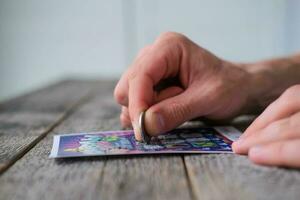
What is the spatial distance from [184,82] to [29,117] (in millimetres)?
415

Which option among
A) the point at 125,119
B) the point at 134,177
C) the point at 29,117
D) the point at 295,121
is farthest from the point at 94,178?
the point at 29,117

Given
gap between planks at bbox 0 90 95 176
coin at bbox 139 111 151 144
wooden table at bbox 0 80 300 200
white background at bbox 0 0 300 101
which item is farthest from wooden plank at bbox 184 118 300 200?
white background at bbox 0 0 300 101

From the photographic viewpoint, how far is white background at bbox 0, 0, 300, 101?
12.2ft

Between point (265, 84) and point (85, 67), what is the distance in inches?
123

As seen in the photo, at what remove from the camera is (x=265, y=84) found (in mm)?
904

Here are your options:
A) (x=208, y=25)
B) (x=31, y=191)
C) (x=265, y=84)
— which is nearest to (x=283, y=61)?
(x=265, y=84)

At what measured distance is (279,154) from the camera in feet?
1.72

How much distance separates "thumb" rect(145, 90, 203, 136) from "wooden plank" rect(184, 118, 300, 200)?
0.41ft

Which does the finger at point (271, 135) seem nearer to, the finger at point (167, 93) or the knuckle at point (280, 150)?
the knuckle at point (280, 150)

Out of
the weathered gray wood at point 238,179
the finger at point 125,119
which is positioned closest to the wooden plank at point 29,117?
the finger at point 125,119

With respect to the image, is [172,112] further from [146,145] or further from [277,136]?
[277,136]

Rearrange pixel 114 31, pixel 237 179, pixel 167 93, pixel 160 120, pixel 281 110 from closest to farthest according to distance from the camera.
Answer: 1. pixel 237 179
2. pixel 281 110
3. pixel 160 120
4. pixel 167 93
5. pixel 114 31

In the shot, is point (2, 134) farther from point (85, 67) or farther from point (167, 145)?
point (85, 67)

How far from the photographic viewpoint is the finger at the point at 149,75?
75cm
